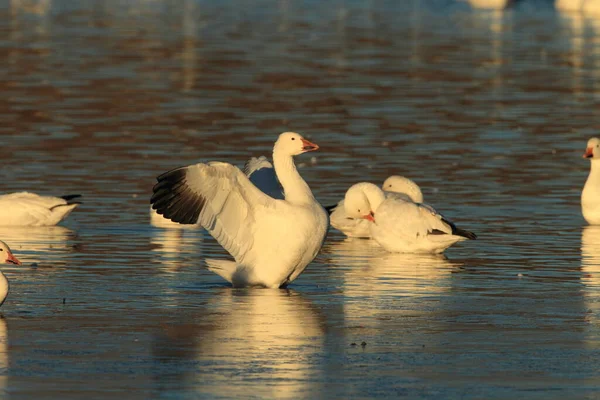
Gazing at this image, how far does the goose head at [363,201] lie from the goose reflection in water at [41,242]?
269 cm

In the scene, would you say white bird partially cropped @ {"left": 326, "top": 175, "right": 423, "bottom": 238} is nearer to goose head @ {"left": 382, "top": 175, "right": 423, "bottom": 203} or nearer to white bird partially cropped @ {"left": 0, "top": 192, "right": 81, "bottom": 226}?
goose head @ {"left": 382, "top": 175, "right": 423, "bottom": 203}

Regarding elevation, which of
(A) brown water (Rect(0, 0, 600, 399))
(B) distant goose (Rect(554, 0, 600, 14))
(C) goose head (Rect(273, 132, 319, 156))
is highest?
(C) goose head (Rect(273, 132, 319, 156))

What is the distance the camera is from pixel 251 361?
401 inches

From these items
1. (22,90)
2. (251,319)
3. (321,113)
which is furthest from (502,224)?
(22,90)

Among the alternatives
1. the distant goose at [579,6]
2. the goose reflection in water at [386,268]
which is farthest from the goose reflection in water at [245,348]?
the distant goose at [579,6]

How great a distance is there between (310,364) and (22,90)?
25330 mm

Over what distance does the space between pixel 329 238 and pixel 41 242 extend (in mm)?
3067

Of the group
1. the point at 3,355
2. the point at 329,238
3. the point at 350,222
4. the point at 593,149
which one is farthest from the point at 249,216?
the point at 593,149

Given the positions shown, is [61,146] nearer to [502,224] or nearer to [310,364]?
[502,224]

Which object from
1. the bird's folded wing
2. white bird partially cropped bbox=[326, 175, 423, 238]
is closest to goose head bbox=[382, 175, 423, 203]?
white bird partially cropped bbox=[326, 175, 423, 238]

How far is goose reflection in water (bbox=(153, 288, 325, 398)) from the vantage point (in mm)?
9469

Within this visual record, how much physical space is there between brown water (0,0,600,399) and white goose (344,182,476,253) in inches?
6.8

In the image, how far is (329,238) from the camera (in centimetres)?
1752

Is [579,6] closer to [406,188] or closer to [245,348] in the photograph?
[406,188]
